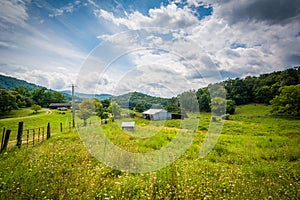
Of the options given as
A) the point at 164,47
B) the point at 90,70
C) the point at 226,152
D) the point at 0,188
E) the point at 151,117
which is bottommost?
the point at 226,152

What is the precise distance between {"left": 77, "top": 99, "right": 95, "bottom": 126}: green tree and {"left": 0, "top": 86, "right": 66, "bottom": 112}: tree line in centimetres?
571

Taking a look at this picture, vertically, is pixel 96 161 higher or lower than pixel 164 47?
lower

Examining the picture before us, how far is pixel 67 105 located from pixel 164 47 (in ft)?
105

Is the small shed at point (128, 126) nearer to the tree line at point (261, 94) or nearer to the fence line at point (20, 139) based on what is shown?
the tree line at point (261, 94)

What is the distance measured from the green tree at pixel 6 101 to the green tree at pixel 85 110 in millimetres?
7638

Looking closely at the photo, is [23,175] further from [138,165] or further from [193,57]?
[193,57]

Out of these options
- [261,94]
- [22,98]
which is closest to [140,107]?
[22,98]

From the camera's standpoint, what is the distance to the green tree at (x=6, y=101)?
13205mm

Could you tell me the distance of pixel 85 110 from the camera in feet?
71.6

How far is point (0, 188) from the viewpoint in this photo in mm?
3504

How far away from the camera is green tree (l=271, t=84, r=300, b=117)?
120 ft

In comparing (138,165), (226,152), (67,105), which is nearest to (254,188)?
(138,165)

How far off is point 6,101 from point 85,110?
8.97m

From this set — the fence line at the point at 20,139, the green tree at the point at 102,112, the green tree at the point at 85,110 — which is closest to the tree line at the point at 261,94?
the fence line at the point at 20,139
